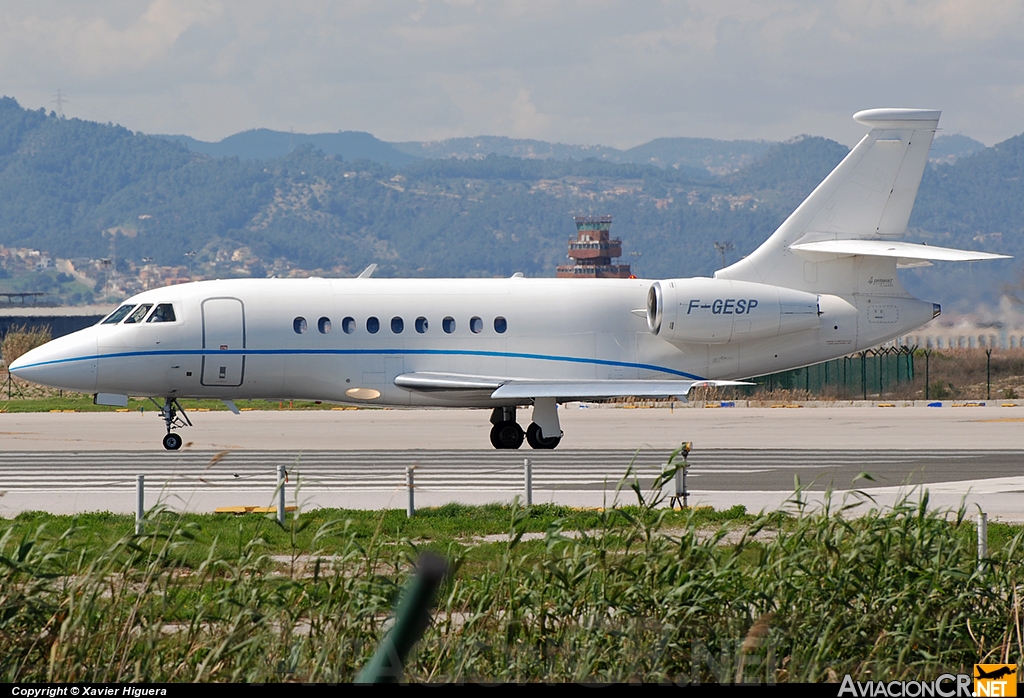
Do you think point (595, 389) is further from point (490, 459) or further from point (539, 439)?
point (490, 459)

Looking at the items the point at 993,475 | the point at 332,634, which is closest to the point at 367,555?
the point at 332,634

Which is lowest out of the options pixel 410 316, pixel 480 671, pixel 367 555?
pixel 480 671

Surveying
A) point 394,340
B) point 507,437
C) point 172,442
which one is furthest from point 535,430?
point 172,442

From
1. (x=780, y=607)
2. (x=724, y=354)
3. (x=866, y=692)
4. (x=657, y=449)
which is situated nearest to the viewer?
(x=866, y=692)

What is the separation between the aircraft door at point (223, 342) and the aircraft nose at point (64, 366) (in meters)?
2.36

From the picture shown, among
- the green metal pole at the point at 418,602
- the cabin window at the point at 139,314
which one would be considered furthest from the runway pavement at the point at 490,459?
the green metal pole at the point at 418,602

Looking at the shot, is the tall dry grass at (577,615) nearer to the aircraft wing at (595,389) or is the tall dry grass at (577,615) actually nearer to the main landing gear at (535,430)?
the aircraft wing at (595,389)

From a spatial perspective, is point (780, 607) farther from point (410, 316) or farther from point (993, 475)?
point (410, 316)

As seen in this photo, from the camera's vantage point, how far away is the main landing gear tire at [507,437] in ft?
92.3

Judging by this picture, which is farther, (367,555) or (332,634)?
(367,555)

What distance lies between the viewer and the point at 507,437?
2814cm

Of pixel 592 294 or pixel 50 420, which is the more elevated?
pixel 592 294

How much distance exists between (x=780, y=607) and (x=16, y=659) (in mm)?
5781

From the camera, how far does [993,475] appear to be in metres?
22.1
